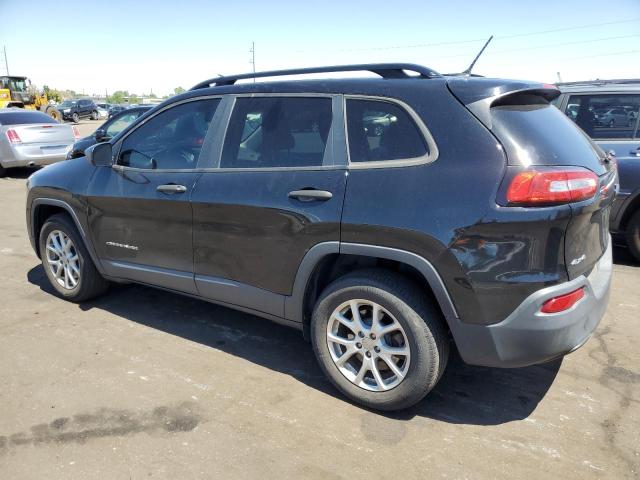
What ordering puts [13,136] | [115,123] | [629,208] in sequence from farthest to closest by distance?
[13,136] → [115,123] → [629,208]

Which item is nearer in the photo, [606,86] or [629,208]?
[629,208]

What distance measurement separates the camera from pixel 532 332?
8.17 ft

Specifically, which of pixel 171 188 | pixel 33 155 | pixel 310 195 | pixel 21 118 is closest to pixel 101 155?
pixel 171 188

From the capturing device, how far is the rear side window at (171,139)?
3608mm

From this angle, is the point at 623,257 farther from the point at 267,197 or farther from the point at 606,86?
the point at 267,197

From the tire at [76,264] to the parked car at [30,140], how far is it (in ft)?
26.4

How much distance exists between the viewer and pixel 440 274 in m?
2.59

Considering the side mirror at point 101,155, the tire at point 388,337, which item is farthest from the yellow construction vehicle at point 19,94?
the tire at point 388,337

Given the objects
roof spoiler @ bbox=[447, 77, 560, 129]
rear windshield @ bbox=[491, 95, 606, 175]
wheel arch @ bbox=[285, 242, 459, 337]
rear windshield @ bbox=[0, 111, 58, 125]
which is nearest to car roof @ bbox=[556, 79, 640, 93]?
rear windshield @ bbox=[491, 95, 606, 175]

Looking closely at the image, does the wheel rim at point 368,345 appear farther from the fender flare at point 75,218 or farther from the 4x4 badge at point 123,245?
the fender flare at point 75,218

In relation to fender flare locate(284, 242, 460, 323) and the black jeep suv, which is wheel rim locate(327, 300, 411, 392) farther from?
fender flare locate(284, 242, 460, 323)

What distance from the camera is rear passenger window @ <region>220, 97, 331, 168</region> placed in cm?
Result: 307

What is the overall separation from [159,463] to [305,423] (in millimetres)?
775

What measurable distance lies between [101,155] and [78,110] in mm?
39954
